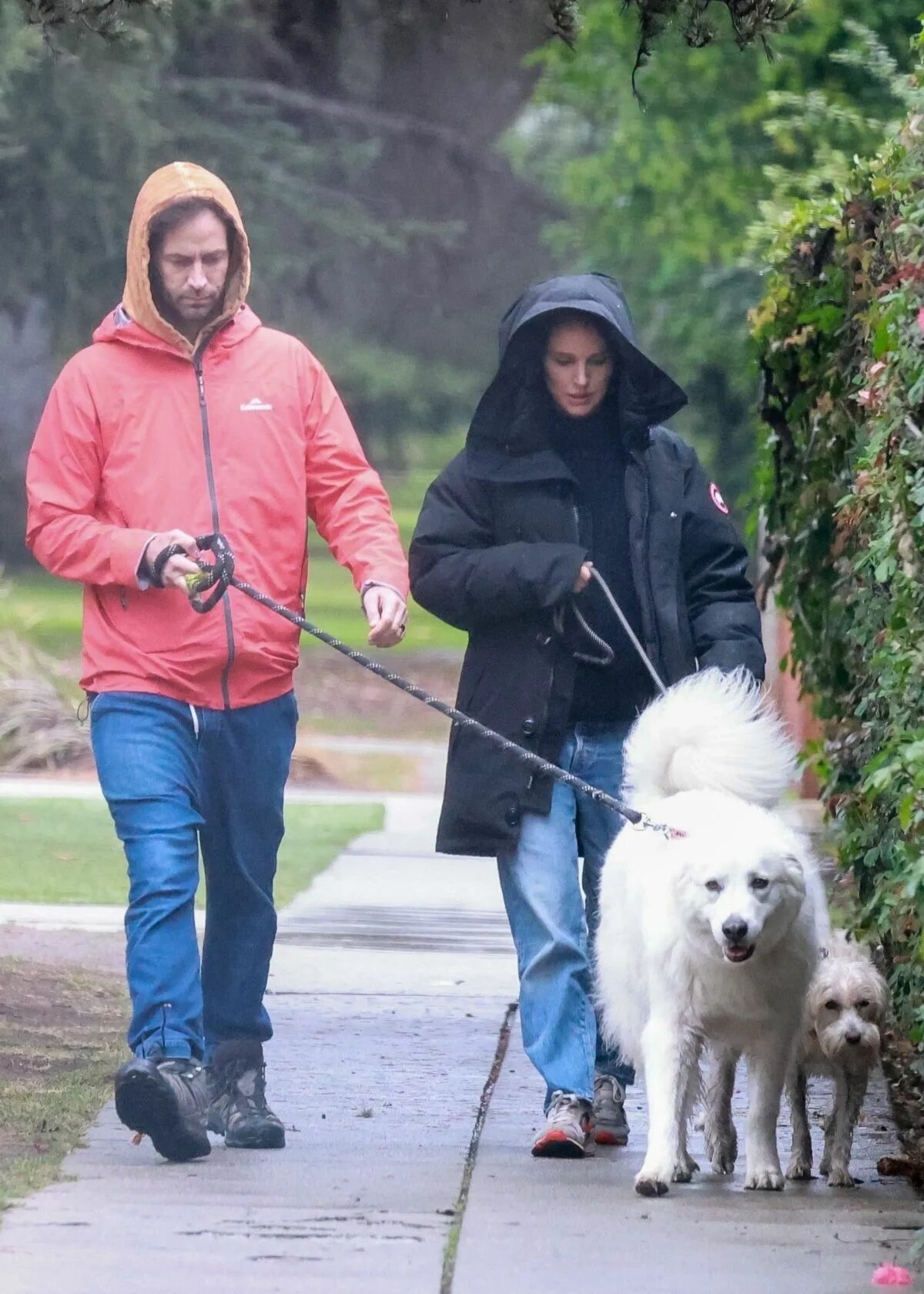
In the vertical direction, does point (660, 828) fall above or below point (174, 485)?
below

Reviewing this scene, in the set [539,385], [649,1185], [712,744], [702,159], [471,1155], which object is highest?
[702,159]

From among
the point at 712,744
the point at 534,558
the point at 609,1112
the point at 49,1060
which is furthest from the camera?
the point at 49,1060

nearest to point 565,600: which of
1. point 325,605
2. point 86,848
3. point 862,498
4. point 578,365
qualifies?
point 578,365

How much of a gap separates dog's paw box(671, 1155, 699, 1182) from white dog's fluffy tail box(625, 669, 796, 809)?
0.85 m

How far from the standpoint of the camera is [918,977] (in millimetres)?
5332

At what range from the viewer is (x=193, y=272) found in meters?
5.75

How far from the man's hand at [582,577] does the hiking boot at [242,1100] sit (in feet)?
4.55

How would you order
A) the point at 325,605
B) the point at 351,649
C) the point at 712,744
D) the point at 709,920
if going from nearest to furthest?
the point at 709,920
the point at 712,744
the point at 351,649
the point at 325,605

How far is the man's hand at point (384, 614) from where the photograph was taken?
5629 millimetres

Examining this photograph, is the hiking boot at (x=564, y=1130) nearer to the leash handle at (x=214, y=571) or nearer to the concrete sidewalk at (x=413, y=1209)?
the concrete sidewalk at (x=413, y=1209)

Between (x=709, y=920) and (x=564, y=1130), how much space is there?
81cm

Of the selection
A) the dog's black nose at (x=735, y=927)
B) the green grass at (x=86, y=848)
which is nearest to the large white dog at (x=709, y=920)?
the dog's black nose at (x=735, y=927)

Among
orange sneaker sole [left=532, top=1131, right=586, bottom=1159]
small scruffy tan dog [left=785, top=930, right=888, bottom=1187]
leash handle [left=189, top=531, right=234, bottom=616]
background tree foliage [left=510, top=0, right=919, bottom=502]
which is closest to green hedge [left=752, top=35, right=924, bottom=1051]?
small scruffy tan dog [left=785, top=930, right=888, bottom=1187]

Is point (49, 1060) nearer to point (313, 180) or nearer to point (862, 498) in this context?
point (862, 498)
